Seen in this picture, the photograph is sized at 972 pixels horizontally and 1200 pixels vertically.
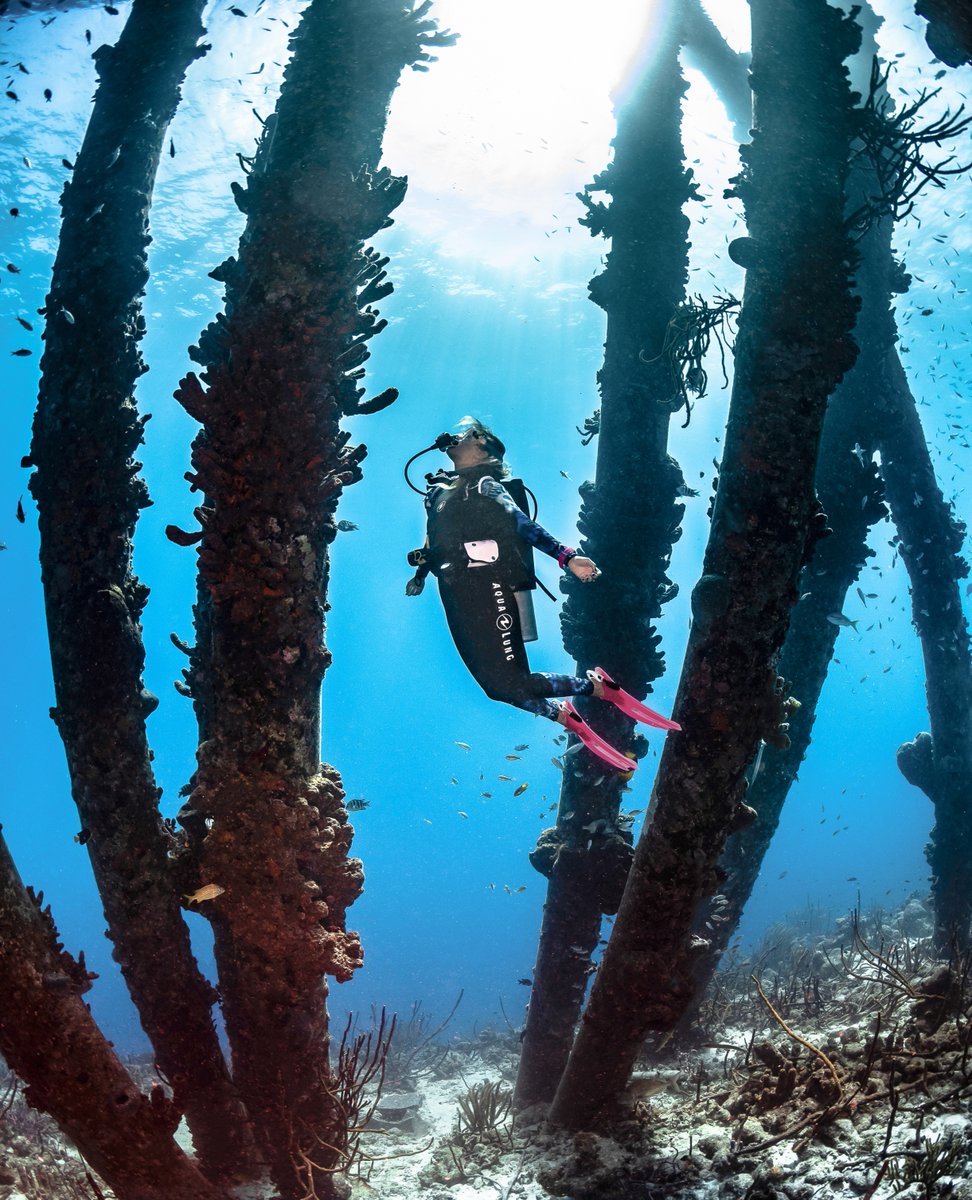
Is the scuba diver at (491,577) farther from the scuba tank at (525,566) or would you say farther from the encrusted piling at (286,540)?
the encrusted piling at (286,540)

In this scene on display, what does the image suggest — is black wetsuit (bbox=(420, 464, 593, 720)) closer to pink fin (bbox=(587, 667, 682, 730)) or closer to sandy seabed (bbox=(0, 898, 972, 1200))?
pink fin (bbox=(587, 667, 682, 730))

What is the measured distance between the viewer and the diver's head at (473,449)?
198 inches

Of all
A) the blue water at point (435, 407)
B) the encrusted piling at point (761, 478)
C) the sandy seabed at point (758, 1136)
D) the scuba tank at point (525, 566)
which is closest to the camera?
the sandy seabed at point (758, 1136)

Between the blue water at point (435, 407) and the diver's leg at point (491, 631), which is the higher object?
the blue water at point (435, 407)

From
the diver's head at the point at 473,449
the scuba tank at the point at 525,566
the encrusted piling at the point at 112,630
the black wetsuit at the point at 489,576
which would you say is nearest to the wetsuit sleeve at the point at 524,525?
the black wetsuit at the point at 489,576

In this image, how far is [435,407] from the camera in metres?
50.1

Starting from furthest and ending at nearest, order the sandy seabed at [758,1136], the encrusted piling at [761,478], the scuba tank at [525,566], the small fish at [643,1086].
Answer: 1. the small fish at [643,1086]
2. the scuba tank at [525,566]
3. the encrusted piling at [761,478]
4. the sandy seabed at [758,1136]

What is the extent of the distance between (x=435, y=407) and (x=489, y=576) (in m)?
48.0

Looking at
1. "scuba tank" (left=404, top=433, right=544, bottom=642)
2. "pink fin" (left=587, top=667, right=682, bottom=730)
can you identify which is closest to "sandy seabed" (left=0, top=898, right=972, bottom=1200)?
"pink fin" (left=587, top=667, right=682, bottom=730)

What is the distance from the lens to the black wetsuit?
468cm

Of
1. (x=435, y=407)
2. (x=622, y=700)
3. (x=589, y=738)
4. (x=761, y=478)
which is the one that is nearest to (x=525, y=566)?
(x=622, y=700)

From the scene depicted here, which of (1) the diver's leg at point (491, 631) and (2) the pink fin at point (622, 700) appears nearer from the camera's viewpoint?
(1) the diver's leg at point (491, 631)

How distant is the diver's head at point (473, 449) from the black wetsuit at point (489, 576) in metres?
0.27

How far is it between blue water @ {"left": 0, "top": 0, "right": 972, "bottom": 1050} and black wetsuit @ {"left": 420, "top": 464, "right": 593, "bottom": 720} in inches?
116
